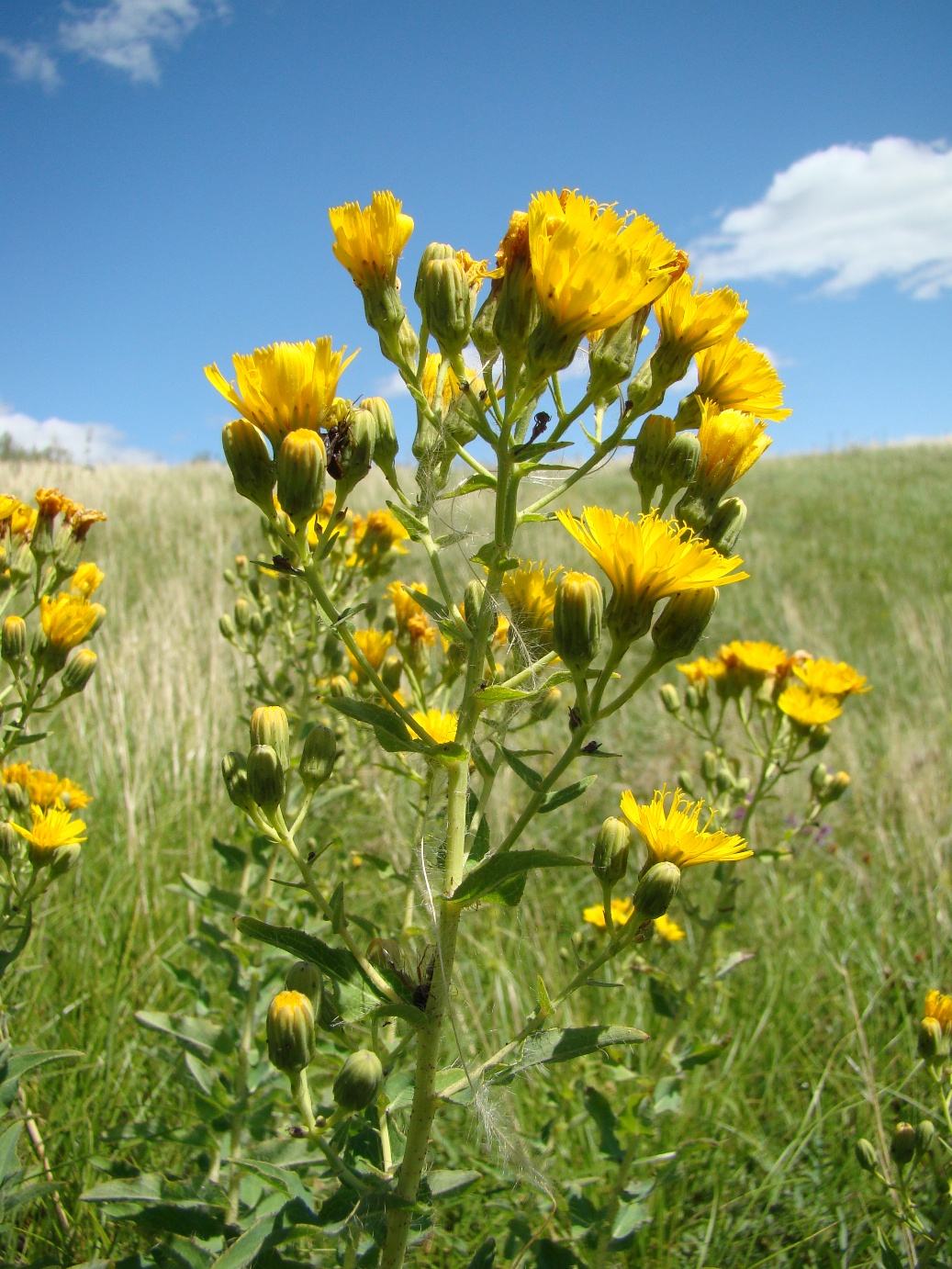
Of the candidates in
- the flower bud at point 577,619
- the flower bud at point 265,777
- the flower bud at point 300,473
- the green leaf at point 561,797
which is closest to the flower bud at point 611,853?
the green leaf at point 561,797

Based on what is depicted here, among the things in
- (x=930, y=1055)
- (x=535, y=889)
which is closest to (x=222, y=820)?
(x=535, y=889)

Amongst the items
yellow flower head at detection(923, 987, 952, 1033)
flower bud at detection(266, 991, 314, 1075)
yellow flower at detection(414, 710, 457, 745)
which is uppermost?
yellow flower at detection(414, 710, 457, 745)

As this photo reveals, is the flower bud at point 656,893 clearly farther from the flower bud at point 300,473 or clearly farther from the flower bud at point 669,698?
the flower bud at point 669,698

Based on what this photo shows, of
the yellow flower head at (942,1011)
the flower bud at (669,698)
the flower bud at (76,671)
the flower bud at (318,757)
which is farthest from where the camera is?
the flower bud at (669,698)

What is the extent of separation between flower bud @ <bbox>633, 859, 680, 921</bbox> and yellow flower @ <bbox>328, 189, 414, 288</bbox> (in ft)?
3.83

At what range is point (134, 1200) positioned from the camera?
1724 mm

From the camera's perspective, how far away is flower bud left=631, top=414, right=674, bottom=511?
1.48 meters

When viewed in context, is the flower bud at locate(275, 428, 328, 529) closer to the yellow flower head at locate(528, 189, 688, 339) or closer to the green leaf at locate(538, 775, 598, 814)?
the yellow flower head at locate(528, 189, 688, 339)

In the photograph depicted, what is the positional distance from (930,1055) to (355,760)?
2.08 metres

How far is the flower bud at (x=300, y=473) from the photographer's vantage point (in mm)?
1307

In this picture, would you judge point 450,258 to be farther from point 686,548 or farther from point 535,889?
point 535,889

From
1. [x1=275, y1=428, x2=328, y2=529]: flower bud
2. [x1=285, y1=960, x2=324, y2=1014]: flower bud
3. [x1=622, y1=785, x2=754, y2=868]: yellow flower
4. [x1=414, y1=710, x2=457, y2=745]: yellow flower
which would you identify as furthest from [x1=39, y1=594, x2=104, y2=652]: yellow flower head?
[x1=622, y1=785, x2=754, y2=868]: yellow flower

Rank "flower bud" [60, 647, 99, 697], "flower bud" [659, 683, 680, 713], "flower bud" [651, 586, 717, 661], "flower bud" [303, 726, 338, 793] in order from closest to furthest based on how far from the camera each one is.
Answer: "flower bud" [651, 586, 717, 661] < "flower bud" [303, 726, 338, 793] < "flower bud" [60, 647, 99, 697] < "flower bud" [659, 683, 680, 713]

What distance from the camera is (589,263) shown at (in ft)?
4.09
